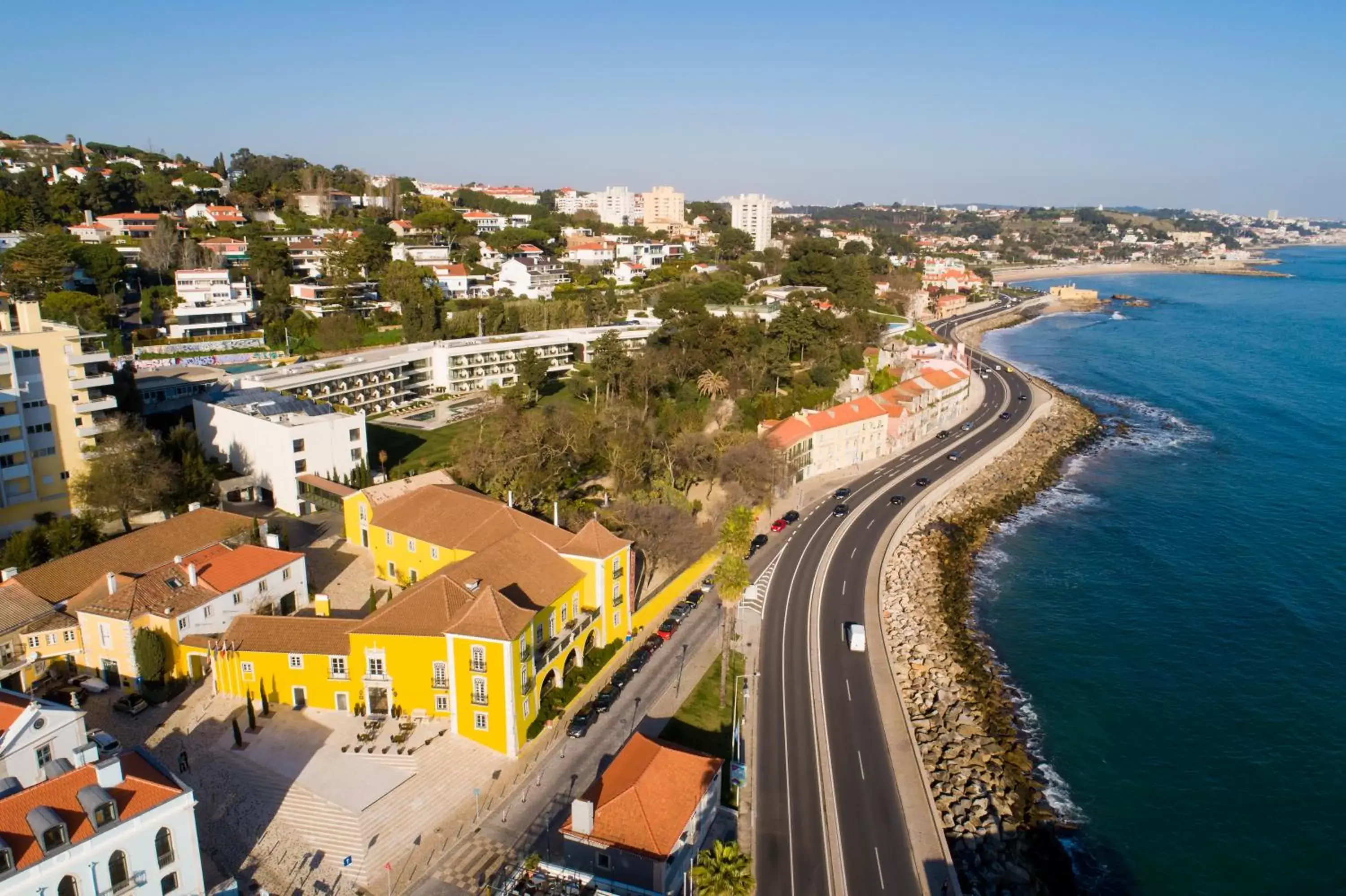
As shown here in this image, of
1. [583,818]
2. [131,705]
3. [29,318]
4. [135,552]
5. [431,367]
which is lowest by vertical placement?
[131,705]

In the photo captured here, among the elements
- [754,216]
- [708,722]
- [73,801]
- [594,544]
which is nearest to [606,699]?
[708,722]

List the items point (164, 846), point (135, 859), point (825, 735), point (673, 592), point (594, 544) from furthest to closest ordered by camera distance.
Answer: point (673, 592) < point (594, 544) < point (825, 735) < point (164, 846) < point (135, 859)

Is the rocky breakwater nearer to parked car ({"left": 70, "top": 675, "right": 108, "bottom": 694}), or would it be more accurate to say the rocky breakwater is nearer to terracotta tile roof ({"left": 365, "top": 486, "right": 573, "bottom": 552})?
terracotta tile roof ({"left": 365, "top": 486, "right": 573, "bottom": 552})

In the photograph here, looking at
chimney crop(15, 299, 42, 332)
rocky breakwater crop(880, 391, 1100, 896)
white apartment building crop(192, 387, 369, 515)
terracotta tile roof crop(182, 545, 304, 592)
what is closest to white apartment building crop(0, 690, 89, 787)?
terracotta tile roof crop(182, 545, 304, 592)

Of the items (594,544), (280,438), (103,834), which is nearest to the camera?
(103,834)

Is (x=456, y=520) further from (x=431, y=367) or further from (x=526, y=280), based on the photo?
(x=526, y=280)

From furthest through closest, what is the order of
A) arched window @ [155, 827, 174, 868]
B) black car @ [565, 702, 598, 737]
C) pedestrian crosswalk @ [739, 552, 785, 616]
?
pedestrian crosswalk @ [739, 552, 785, 616] → black car @ [565, 702, 598, 737] → arched window @ [155, 827, 174, 868]

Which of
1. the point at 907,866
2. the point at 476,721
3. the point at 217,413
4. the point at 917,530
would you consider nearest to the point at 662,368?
the point at 917,530
